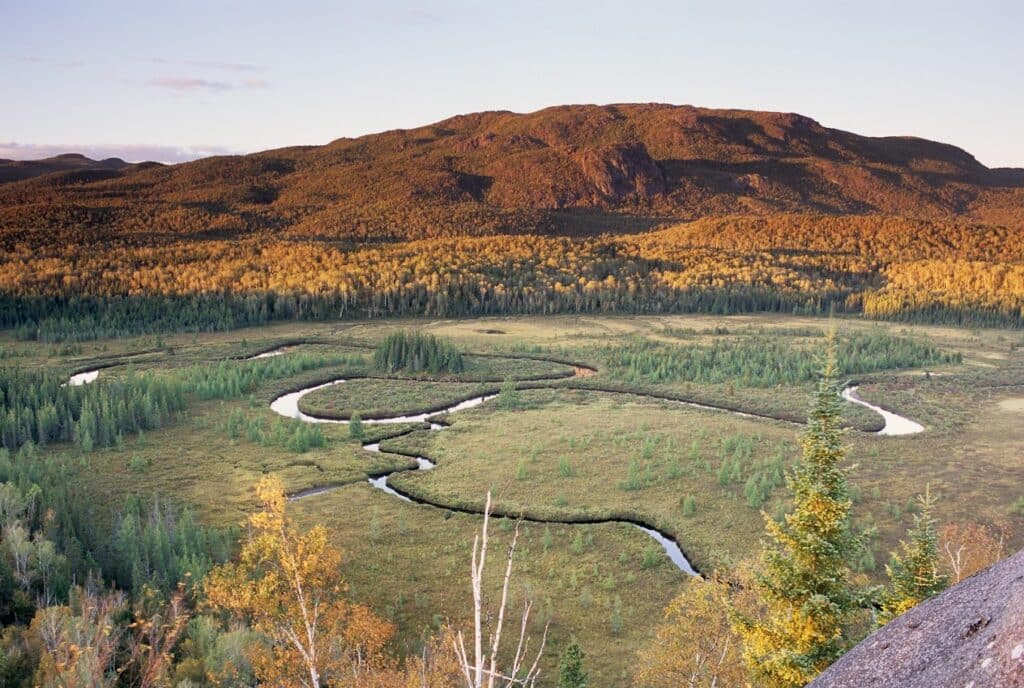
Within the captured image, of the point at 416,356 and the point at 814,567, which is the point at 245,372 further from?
the point at 814,567

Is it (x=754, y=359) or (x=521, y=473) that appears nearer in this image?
(x=521, y=473)

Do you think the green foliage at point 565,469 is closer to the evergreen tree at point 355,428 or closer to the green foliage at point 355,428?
the green foliage at point 355,428

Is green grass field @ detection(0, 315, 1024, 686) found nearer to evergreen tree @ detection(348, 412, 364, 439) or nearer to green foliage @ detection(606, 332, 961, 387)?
evergreen tree @ detection(348, 412, 364, 439)

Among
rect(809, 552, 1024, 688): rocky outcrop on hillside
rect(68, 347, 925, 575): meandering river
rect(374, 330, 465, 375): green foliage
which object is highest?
rect(809, 552, 1024, 688): rocky outcrop on hillside

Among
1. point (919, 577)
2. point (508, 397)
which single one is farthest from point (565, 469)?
point (919, 577)

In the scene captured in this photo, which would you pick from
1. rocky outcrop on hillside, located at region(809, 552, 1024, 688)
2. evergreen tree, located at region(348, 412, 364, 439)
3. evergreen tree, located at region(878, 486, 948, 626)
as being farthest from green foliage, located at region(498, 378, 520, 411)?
rocky outcrop on hillside, located at region(809, 552, 1024, 688)

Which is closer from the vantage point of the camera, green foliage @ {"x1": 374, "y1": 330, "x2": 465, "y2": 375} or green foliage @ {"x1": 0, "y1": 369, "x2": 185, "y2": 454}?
green foliage @ {"x1": 0, "y1": 369, "x2": 185, "y2": 454}

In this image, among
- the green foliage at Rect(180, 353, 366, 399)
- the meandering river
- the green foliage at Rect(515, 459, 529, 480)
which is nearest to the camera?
the meandering river
